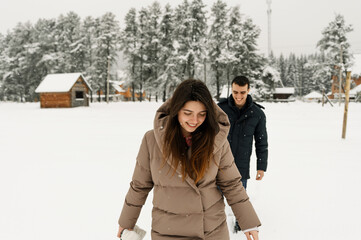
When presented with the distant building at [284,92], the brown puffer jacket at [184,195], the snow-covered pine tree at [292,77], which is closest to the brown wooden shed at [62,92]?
the brown puffer jacket at [184,195]

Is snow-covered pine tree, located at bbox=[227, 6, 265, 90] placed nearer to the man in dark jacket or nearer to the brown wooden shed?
the brown wooden shed

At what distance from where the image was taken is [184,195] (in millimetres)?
1844

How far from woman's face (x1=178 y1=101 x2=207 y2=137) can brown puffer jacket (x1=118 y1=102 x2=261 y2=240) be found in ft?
0.51

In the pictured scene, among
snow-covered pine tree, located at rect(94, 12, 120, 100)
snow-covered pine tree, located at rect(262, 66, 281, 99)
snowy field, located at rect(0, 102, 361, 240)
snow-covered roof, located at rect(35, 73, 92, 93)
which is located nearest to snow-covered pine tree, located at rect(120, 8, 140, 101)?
snow-covered pine tree, located at rect(94, 12, 120, 100)

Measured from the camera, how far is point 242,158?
12.1ft

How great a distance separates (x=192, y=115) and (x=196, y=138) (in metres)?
0.20

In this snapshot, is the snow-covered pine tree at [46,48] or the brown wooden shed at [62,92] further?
the snow-covered pine tree at [46,48]

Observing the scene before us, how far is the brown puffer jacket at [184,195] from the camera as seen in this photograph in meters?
1.84

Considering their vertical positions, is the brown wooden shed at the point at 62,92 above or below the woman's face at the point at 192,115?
above

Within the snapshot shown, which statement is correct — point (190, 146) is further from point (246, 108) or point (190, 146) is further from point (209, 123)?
point (246, 108)

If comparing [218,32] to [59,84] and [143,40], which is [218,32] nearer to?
[143,40]

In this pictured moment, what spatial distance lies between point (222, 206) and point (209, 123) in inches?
26.7

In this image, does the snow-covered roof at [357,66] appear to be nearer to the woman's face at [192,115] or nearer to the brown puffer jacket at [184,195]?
the brown puffer jacket at [184,195]

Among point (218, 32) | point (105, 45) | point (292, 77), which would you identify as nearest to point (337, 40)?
point (218, 32)
